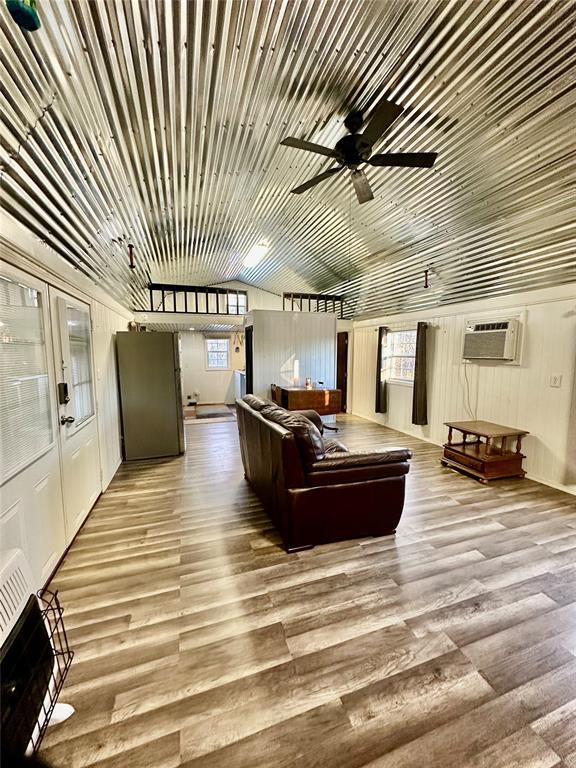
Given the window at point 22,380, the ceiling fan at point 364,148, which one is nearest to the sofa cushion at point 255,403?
the window at point 22,380

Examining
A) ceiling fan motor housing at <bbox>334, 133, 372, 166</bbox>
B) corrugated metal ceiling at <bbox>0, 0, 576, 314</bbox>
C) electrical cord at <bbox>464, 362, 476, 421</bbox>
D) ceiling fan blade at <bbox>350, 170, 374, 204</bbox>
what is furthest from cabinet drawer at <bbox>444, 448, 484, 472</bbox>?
ceiling fan motor housing at <bbox>334, 133, 372, 166</bbox>

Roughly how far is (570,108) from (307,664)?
3676 millimetres

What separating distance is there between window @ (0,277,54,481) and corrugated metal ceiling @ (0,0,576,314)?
20.8 inches

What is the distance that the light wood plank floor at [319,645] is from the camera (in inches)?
47.4

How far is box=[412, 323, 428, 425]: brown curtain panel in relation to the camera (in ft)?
17.6

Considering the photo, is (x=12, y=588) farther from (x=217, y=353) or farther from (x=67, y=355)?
(x=217, y=353)

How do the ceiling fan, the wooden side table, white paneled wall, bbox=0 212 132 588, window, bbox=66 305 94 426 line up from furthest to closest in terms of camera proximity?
1. the wooden side table
2. window, bbox=66 305 94 426
3. the ceiling fan
4. white paneled wall, bbox=0 212 132 588

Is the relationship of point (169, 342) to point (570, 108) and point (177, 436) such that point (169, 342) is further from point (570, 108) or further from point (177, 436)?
point (570, 108)

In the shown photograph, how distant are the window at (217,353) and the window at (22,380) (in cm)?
709

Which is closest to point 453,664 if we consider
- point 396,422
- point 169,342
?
point 169,342

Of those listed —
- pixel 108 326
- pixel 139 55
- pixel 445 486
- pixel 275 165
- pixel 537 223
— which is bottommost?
pixel 445 486

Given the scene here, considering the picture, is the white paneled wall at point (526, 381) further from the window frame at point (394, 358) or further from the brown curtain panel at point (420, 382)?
the window frame at point (394, 358)

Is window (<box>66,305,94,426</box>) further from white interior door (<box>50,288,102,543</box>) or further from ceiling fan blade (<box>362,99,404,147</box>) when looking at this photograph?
ceiling fan blade (<box>362,99,404,147</box>)

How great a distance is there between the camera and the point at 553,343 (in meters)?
3.62
